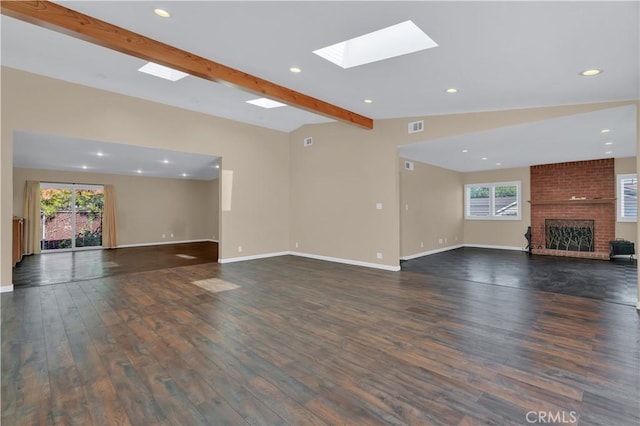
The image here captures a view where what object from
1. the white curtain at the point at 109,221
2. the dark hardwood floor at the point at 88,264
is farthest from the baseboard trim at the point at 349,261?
the white curtain at the point at 109,221

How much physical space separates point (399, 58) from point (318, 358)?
3.07 meters

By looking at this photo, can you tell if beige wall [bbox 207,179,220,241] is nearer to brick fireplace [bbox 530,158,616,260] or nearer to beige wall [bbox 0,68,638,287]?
beige wall [bbox 0,68,638,287]

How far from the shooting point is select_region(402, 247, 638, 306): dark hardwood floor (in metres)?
4.48

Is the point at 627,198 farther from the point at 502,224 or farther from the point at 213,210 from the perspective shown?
the point at 213,210

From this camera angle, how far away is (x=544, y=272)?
575cm

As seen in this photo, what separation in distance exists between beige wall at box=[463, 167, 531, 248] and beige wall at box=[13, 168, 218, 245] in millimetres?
9528

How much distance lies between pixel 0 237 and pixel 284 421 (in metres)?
5.29

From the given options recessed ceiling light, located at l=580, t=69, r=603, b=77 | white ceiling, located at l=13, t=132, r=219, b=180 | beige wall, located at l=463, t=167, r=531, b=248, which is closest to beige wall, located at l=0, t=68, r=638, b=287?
beige wall, located at l=463, t=167, r=531, b=248

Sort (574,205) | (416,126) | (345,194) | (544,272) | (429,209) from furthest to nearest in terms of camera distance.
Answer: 1. (429,209)
2. (574,205)
3. (345,194)
4. (544,272)
5. (416,126)

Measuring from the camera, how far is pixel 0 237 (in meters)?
4.38

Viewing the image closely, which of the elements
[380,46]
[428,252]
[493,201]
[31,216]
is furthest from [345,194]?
[31,216]

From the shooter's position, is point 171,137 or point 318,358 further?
point 171,137

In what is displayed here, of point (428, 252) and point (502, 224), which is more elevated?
point (502, 224)

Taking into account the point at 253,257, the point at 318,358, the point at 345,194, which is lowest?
the point at 318,358
